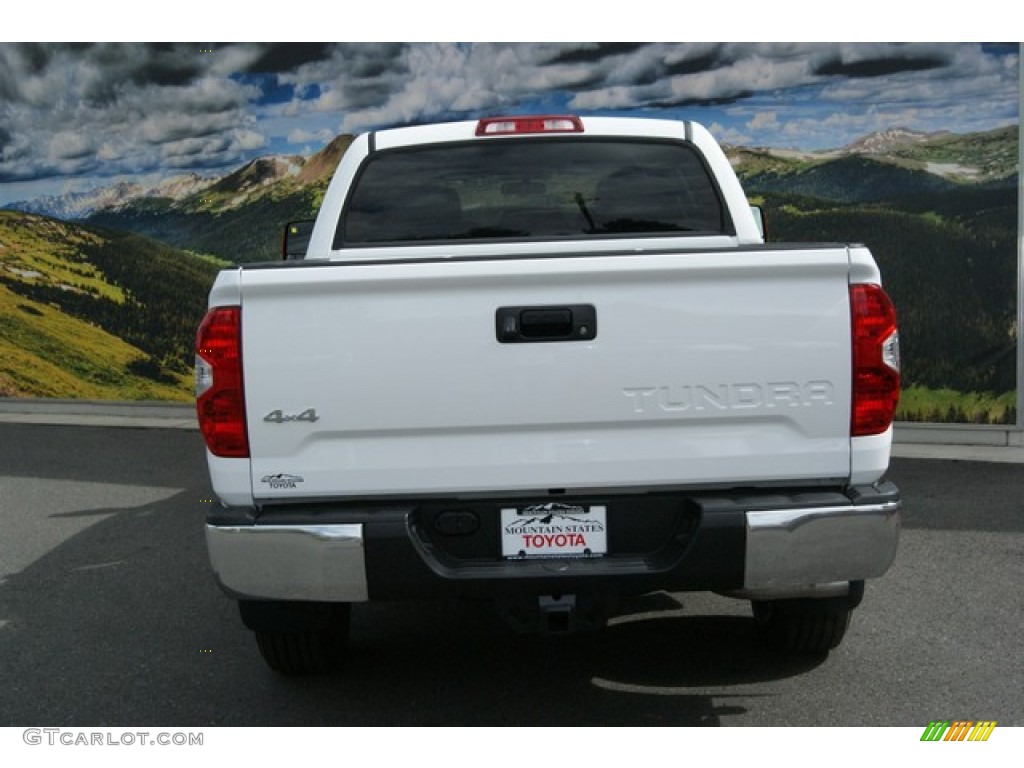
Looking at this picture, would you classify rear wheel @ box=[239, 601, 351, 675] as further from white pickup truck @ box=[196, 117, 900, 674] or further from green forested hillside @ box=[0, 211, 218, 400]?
green forested hillside @ box=[0, 211, 218, 400]

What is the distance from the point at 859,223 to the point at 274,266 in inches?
289

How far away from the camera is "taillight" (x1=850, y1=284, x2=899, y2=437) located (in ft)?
11.8

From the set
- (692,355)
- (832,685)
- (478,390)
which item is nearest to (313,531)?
(478,390)

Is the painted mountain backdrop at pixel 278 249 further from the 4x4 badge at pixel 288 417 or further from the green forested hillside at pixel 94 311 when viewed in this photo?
the 4x4 badge at pixel 288 417

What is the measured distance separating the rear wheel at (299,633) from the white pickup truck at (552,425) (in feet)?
1.45

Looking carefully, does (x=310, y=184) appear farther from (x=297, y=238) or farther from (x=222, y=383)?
(x=222, y=383)

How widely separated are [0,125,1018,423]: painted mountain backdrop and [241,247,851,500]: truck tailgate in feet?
21.6

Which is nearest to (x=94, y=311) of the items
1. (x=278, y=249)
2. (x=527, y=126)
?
(x=278, y=249)

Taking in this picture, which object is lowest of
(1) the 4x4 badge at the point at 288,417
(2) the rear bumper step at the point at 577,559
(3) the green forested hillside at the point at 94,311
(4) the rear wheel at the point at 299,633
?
(3) the green forested hillside at the point at 94,311

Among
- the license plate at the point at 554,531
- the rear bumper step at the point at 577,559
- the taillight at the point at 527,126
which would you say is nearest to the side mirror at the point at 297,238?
the taillight at the point at 527,126

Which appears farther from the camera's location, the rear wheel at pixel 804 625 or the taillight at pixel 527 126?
the taillight at pixel 527 126

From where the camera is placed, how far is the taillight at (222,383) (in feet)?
12.0
